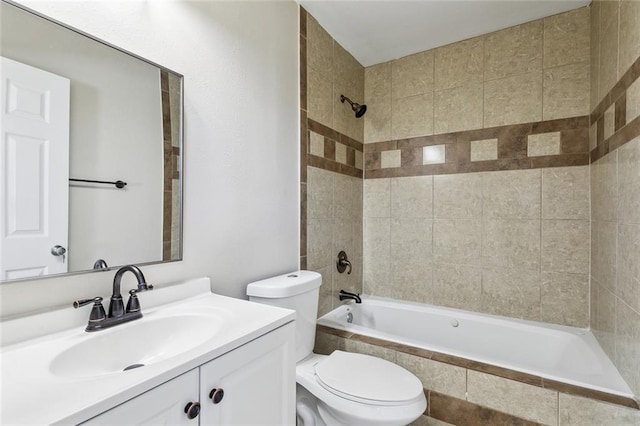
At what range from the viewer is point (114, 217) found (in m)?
1.04

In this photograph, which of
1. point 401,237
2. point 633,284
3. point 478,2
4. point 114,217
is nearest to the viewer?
point 114,217

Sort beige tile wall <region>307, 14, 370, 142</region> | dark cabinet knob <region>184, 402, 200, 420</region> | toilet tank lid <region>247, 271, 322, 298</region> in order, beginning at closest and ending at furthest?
dark cabinet knob <region>184, 402, 200, 420</region>
toilet tank lid <region>247, 271, 322, 298</region>
beige tile wall <region>307, 14, 370, 142</region>

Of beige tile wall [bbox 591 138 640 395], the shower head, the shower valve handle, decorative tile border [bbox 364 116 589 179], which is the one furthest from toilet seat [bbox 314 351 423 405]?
the shower head

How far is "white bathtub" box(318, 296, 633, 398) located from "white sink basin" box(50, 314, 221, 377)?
42.7 inches

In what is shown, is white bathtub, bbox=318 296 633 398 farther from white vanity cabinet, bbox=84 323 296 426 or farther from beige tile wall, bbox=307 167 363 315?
white vanity cabinet, bbox=84 323 296 426

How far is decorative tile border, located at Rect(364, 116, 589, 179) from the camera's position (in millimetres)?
1967

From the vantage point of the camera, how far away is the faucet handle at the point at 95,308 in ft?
2.90

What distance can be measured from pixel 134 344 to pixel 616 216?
209 centimetres

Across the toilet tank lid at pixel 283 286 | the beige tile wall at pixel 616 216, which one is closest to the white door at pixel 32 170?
the toilet tank lid at pixel 283 286

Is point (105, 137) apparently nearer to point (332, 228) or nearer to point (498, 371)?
point (332, 228)

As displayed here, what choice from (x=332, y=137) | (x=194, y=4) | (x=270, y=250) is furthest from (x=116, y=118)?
(x=332, y=137)

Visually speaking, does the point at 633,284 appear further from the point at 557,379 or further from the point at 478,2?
the point at 478,2

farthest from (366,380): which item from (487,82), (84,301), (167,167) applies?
(487,82)

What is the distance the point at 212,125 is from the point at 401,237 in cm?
176
